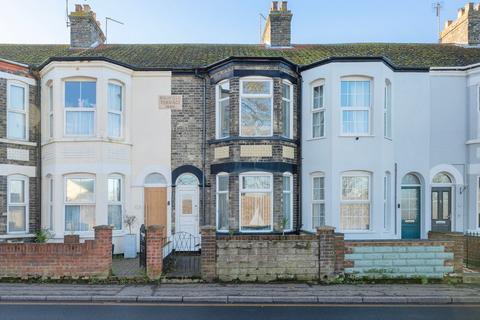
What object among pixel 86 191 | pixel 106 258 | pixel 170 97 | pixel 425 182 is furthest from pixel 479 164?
pixel 86 191

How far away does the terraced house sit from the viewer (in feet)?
42.9

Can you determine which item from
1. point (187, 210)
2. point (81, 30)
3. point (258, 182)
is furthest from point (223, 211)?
point (81, 30)

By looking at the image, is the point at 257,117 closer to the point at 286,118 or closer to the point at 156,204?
the point at 286,118

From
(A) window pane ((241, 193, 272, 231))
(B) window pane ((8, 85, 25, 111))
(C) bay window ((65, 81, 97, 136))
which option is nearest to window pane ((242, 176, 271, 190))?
(A) window pane ((241, 193, 272, 231))

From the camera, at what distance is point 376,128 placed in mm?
12961

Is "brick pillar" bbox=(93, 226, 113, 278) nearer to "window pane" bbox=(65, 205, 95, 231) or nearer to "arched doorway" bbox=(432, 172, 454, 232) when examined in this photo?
"window pane" bbox=(65, 205, 95, 231)

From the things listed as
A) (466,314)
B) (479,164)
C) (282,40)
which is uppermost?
(282,40)

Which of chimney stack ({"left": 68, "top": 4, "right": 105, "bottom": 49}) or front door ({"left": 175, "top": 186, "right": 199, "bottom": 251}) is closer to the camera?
front door ({"left": 175, "top": 186, "right": 199, "bottom": 251})

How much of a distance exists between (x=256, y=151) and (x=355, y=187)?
11.4ft

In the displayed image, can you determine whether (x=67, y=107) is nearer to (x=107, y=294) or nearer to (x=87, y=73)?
(x=87, y=73)

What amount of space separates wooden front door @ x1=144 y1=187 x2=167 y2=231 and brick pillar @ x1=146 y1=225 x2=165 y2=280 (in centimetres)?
461

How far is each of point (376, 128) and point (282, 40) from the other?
6786 millimetres

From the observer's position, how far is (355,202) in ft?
42.5

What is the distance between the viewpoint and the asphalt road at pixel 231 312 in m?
7.15
